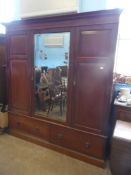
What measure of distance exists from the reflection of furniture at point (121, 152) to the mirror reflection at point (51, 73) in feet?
2.66

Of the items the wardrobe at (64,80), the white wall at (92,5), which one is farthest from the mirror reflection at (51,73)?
the white wall at (92,5)

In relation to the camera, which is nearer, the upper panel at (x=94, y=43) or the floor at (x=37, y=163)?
the upper panel at (x=94, y=43)

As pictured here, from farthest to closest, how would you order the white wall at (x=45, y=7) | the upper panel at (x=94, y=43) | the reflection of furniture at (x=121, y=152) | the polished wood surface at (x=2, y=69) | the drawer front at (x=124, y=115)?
the polished wood surface at (x=2, y=69) → the white wall at (x=45, y=7) → the drawer front at (x=124, y=115) → the upper panel at (x=94, y=43) → the reflection of furniture at (x=121, y=152)

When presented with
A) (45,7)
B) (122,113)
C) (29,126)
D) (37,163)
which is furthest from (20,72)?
(122,113)

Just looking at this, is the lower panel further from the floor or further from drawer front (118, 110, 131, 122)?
drawer front (118, 110, 131, 122)

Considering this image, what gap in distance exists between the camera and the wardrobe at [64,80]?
6.29 ft

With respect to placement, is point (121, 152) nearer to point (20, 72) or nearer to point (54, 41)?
point (54, 41)

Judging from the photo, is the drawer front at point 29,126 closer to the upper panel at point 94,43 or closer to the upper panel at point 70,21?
the upper panel at point 94,43

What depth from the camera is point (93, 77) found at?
2.00 m

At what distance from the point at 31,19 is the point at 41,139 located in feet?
6.07

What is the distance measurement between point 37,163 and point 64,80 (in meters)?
1.19

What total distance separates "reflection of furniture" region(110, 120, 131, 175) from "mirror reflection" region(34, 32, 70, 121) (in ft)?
2.66

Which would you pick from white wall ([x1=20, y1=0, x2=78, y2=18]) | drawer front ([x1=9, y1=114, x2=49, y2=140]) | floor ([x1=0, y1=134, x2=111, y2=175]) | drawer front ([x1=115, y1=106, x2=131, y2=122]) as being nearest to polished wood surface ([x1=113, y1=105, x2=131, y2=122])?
drawer front ([x1=115, y1=106, x2=131, y2=122])

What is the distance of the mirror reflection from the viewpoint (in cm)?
219
